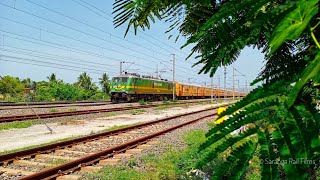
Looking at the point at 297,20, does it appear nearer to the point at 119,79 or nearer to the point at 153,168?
the point at 153,168

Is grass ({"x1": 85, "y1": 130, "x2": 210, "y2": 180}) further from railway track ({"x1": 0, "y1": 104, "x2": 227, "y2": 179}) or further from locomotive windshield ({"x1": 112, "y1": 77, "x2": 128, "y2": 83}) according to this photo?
locomotive windshield ({"x1": 112, "y1": 77, "x2": 128, "y2": 83})

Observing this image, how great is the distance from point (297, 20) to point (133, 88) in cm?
3636

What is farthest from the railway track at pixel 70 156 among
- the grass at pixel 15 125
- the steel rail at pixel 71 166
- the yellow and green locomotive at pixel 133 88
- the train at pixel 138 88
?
the yellow and green locomotive at pixel 133 88

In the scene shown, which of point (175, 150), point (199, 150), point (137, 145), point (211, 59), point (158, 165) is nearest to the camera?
point (199, 150)

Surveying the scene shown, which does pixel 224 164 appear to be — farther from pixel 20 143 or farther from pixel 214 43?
pixel 20 143

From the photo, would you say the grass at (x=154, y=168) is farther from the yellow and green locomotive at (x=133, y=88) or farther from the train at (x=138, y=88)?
the yellow and green locomotive at (x=133, y=88)

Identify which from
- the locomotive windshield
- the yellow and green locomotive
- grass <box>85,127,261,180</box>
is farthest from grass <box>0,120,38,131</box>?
the locomotive windshield

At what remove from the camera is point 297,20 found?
432mm

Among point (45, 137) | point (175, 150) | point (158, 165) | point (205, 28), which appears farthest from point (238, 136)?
point (45, 137)

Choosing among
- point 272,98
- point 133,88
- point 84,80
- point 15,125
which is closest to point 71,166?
point 272,98

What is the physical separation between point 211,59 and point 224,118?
0.22 metres

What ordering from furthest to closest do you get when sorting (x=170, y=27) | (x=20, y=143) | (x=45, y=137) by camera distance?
(x=45, y=137) → (x=20, y=143) → (x=170, y=27)

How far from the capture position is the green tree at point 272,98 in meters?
0.46

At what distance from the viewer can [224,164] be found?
577 millimetres
